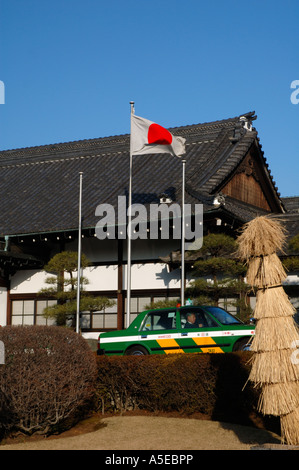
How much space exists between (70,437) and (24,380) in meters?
1.22

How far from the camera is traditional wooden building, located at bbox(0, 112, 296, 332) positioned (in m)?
23.0

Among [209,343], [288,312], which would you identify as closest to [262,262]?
[288,312]

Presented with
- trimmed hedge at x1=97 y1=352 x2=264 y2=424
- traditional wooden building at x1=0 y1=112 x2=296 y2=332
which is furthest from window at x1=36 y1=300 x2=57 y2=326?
trimmed hedge at x1=97 y1=352 x2=264 y2=424

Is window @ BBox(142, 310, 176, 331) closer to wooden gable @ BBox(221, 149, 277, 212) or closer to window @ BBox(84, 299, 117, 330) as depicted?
window @ BBox(84, 299, 117, 330)

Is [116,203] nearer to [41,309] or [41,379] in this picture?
[41,309]

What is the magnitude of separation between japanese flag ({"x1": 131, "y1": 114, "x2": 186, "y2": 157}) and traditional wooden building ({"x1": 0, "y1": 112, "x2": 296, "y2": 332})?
7.18 ft

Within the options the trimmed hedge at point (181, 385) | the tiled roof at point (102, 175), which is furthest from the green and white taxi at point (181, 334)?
the tiled roof at point (102, 175)

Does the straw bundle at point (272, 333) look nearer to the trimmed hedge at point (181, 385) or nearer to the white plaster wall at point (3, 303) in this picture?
the trimmed hedge at point (181, 385)

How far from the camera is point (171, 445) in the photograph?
30.7ft

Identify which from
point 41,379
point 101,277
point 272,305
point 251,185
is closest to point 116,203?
point 101,277

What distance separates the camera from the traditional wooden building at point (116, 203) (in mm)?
23031

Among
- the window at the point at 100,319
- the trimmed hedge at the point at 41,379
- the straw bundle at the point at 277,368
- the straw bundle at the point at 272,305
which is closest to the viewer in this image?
the straw bundle at the point at 277,368

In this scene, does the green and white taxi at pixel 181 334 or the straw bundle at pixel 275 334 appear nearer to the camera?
the straw bundle at pixel 275 334

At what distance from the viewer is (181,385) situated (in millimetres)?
11438
